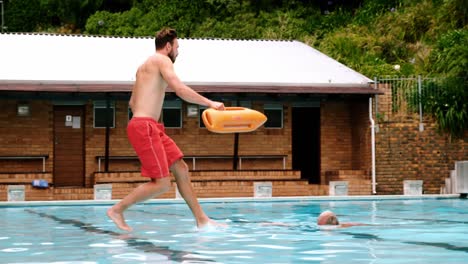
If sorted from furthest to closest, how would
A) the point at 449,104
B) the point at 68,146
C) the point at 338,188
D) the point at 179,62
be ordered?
the point at 179,62, the point at 68,146, the point at 449,104, the point at 338,188

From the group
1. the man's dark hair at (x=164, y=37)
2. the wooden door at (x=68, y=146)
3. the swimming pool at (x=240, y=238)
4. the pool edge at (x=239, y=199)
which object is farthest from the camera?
the wooden door at (x=68, y=146)

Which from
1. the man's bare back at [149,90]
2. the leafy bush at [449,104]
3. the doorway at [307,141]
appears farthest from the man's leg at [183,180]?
the doorway at [307,141]

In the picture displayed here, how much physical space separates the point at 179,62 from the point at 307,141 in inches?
171

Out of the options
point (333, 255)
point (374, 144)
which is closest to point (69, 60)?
point (374, 144)

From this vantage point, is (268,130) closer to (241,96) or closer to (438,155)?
(241,96)

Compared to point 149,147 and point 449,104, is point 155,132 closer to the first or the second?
point 149,147

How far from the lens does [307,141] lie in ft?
88.6

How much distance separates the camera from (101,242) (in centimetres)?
995

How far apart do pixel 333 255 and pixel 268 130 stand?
56.2 ft

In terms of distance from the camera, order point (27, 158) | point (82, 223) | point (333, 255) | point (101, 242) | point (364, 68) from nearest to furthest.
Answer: point (333, 255) → point (101, 242) → point (82, 223) → point (27, 158) → point (364, 68)

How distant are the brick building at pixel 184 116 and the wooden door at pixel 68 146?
2 cm

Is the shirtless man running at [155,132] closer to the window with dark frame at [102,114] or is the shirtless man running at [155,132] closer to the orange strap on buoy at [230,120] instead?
the orange strap on buoy at [230,120]

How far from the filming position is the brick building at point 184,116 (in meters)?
22.9

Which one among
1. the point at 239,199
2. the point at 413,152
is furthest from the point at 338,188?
the point at 239,199
